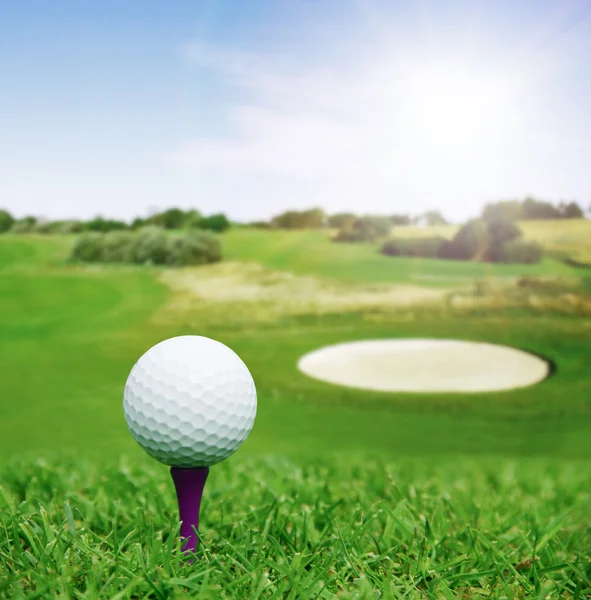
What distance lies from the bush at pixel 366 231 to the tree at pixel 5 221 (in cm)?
291

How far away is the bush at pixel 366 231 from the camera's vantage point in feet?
18.1

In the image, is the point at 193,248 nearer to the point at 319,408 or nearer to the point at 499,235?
the point at 319,408

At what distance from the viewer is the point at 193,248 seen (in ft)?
18.2

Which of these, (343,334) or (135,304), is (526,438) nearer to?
(343,334)

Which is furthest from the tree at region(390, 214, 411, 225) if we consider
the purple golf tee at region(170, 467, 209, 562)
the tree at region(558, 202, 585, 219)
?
the purple golf tee at region(170, 467, 209, 562)

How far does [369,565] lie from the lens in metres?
1.64

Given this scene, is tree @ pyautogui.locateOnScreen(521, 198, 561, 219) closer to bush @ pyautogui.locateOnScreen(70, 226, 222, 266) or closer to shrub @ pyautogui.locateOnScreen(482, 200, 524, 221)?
shrub @ pyautogui.locateOnScreen(482, 200, 524, 221)

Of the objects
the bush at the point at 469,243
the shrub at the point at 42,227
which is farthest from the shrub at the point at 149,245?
the bush at the point at 469,243

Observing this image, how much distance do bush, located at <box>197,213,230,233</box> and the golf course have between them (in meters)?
0.11

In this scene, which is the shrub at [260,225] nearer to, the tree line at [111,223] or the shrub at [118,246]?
the tree line at [111,223]

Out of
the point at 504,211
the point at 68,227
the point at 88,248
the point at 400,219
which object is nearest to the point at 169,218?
the point at 88,248

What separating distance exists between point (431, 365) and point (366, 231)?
4.75 feet

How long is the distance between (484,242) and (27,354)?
13.9 feet

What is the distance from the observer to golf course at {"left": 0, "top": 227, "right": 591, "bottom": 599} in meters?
1.92
